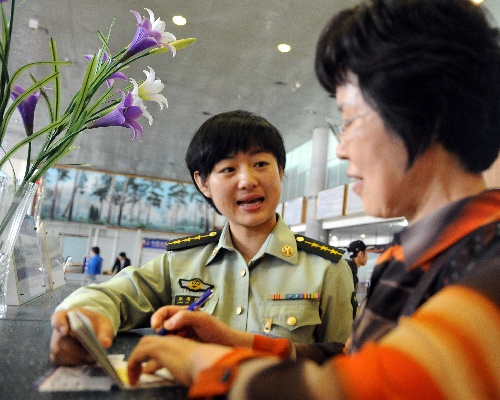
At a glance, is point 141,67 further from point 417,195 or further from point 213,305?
point 417,195

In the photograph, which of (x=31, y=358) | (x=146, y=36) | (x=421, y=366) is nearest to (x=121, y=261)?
(x=146, y=36)

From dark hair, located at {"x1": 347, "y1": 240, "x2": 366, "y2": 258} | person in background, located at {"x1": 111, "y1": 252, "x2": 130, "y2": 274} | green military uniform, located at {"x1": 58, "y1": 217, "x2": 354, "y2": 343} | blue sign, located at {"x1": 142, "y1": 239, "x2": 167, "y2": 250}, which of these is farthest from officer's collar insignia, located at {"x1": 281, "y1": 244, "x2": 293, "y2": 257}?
blue sign, located at {"x1": 142, "y1": 239, "x2": 167, "y2": 250}

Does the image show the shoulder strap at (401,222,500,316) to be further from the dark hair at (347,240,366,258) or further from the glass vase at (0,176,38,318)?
the dark hair at (347,240,366,258)

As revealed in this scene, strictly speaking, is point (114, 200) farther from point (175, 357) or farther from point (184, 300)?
point (175, 357)

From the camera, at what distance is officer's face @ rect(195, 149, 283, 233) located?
55.4 inches

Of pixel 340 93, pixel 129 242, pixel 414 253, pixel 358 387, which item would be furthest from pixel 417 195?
pixel 129 242

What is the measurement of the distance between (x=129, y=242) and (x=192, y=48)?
1206cm

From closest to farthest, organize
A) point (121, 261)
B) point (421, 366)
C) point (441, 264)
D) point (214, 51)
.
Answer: point (421, 366)
point (441, 264)
point (214, 51)
point (121, 261)

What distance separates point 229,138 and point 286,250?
1.27 ft

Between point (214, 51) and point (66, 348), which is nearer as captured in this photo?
point (66, 348)

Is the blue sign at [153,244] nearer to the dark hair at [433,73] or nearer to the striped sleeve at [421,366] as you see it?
the dark hair at [433,73]

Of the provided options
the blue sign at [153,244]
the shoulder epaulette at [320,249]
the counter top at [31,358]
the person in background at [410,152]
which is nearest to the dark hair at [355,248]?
the shoulder epaulette at [320,249]

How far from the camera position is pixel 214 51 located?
729 centimetres

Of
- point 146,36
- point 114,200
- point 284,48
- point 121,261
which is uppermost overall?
point 284,48
